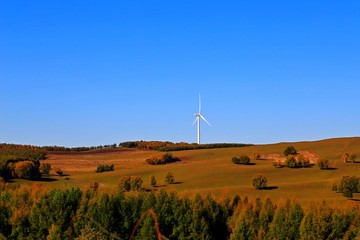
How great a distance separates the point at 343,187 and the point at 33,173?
7741cm

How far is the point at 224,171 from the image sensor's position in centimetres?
15162

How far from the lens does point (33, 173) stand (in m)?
148

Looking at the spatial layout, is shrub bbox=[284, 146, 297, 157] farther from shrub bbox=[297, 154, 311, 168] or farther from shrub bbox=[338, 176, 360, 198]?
shrub bbox=[338, 176, 360, 198]

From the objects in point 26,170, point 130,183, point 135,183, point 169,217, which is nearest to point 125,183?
point 130,183

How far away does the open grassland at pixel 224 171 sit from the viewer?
12538 cm

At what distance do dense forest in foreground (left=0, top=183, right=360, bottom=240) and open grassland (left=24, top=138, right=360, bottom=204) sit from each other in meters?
30.1

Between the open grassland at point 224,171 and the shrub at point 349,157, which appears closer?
the open grassland at point 224,171

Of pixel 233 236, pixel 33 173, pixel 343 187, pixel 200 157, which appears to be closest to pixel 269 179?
pixel 343 187

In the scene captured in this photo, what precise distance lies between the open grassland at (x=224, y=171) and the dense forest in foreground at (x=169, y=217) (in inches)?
1186

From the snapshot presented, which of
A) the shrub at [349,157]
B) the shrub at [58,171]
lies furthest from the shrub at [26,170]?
the shrub at [349,157]

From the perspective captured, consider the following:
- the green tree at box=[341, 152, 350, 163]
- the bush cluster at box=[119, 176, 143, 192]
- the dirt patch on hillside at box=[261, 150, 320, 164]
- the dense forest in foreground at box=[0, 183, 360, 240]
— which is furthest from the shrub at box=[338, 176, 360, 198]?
the bush cluster at box=[119, 176, 143, 192]

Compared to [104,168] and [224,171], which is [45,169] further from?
[224,171]

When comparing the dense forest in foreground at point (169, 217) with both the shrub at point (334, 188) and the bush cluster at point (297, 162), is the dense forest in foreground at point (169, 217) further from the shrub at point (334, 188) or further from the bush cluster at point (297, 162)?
the bush cluster at point (297, 162)

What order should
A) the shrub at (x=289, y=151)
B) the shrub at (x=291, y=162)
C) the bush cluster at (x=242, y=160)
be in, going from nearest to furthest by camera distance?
1. the shrub at (x=291, y=162)
2. the bush cluster at (x=242, y=160)
3. the shrub at (x=289, y=151)
